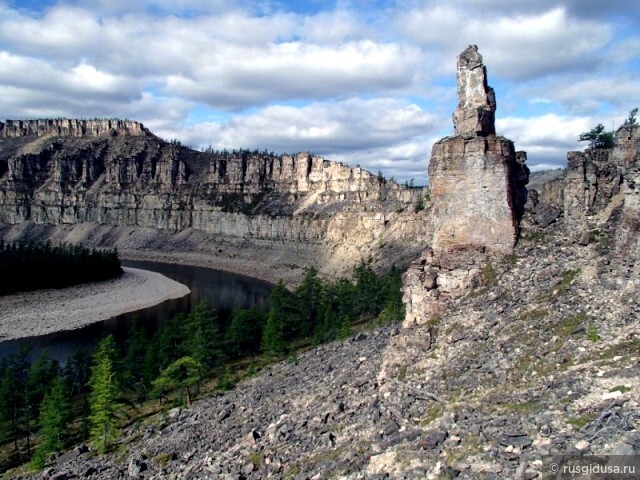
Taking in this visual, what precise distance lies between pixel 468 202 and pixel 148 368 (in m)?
32.7

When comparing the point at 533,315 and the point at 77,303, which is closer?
the point at 533,315

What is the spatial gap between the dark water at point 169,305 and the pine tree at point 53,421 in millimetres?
20390

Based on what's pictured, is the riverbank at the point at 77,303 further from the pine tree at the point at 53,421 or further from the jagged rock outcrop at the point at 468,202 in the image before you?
the jagged rock outcrop at the point at 468,202

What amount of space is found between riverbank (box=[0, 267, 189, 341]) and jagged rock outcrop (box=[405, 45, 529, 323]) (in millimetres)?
63973

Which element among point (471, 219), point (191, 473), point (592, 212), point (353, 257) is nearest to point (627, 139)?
point (592, 212)

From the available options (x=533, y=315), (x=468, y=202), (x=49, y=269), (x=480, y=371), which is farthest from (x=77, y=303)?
(x=533, y=315)

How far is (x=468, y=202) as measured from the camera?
26.6 m

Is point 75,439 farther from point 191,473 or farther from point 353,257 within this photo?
point 353,257

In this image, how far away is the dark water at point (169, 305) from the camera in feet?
226

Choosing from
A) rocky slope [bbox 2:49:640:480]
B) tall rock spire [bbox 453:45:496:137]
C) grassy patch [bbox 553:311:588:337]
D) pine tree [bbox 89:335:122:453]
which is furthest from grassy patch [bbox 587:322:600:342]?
pine tree [bbox 89:335:122:453]

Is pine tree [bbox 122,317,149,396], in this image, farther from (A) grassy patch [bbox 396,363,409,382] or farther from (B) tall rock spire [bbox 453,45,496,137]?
(B) tall rock spire [bbox 453,45,496,137]

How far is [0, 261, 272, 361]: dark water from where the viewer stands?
226ft

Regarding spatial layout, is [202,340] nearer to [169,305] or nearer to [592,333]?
[592,333]

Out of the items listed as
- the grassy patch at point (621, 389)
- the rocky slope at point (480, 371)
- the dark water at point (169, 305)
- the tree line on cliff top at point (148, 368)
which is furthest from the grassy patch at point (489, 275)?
the dark water at point (169, 305)
